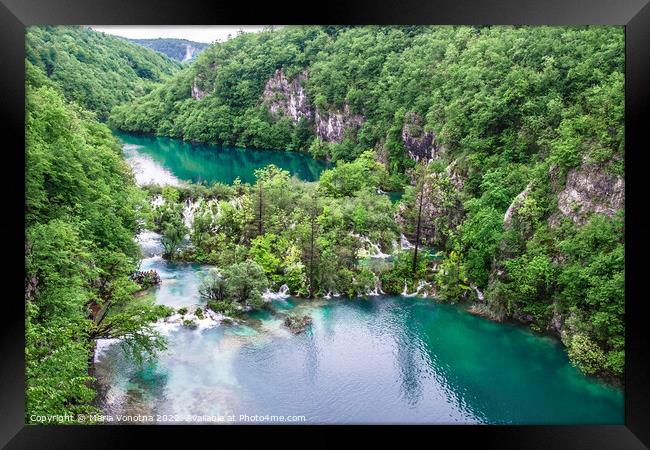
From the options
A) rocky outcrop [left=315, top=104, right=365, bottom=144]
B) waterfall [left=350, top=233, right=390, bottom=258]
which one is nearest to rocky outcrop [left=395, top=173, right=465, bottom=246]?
waterfall [left=350, top=233, right=390, bottom=258]

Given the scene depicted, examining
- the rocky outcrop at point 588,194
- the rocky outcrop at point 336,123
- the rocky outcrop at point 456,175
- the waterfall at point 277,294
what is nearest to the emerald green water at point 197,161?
the rocky outcrop at point 336,123

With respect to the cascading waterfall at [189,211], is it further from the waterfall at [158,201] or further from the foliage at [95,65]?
the foliage at [95,65]

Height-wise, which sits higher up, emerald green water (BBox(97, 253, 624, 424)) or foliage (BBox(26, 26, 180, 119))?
foliage (BBox(26, 26, 180, 119))

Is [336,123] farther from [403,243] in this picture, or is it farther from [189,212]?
[189,212]

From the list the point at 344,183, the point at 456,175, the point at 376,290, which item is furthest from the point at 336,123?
the point at 376,290

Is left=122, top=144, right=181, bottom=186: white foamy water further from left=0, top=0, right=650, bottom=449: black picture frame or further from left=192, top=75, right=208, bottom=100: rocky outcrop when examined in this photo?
left=0, top=0, right=650, bottom=449: black picture frame

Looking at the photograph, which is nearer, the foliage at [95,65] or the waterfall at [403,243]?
the foliage at [95,65]
